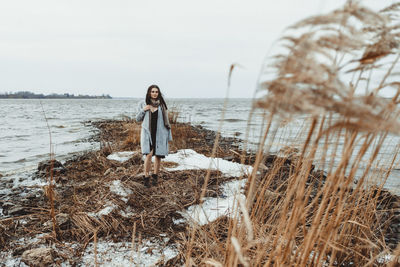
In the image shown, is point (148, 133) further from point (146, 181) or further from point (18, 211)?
point (18, 211)

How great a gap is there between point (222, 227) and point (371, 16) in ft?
8.21

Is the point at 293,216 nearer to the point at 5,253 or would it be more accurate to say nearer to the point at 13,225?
the point at 5,253

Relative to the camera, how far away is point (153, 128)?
4570mm

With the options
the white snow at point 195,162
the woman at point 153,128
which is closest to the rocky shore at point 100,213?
the white snow at point 195,162

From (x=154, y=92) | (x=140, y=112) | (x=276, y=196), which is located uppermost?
(x=154, y=92)

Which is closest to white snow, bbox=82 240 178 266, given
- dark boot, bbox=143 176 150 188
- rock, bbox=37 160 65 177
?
dark boot, bbox=143 176 150 188

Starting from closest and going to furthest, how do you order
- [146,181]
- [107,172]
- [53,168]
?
[146,181]
[107,172]
[53,168]

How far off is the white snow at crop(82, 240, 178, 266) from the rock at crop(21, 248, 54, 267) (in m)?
0.28

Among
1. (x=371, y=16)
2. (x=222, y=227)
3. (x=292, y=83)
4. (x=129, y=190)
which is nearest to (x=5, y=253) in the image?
(x=129, y=190)

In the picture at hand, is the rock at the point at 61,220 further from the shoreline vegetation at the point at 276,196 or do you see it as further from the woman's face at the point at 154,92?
the woman's face at the point at 154,92

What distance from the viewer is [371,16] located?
32.8 inches

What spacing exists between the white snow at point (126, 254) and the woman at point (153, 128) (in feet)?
6.01

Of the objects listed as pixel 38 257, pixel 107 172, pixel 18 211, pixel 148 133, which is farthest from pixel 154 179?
pixel 38 257

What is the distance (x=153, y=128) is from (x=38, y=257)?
8.58ft
